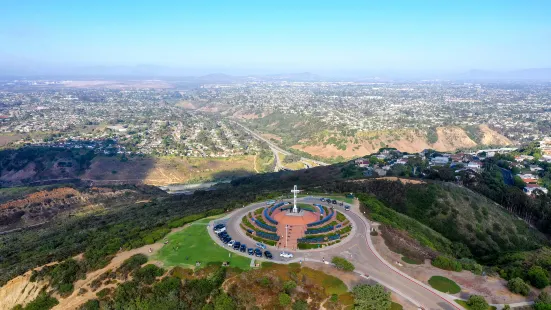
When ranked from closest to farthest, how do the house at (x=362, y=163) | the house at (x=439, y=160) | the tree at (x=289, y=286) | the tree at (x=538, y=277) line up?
the tree at (x=289, y=286) → the tree at (x=538, y=277) → the house at (x=362, y=163) → the house at (x=439, y=160)

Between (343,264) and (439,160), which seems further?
(439,160)

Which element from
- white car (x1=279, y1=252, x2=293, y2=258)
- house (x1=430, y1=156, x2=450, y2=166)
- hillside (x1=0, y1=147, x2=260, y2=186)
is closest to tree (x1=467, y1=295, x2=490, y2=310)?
white car (x1=279, y1=252, x2=293, y2=258)

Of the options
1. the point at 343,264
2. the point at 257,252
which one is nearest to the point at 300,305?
the point at 343,264

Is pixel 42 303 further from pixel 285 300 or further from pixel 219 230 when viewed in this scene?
pixel 285 300

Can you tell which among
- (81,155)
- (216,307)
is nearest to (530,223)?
(216,307)

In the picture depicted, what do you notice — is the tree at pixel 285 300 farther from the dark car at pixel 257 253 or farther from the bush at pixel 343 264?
the dark car at pixel 257 253

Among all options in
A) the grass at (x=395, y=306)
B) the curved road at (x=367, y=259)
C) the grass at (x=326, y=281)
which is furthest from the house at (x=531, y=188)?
the grass at (x=326, y=281)
